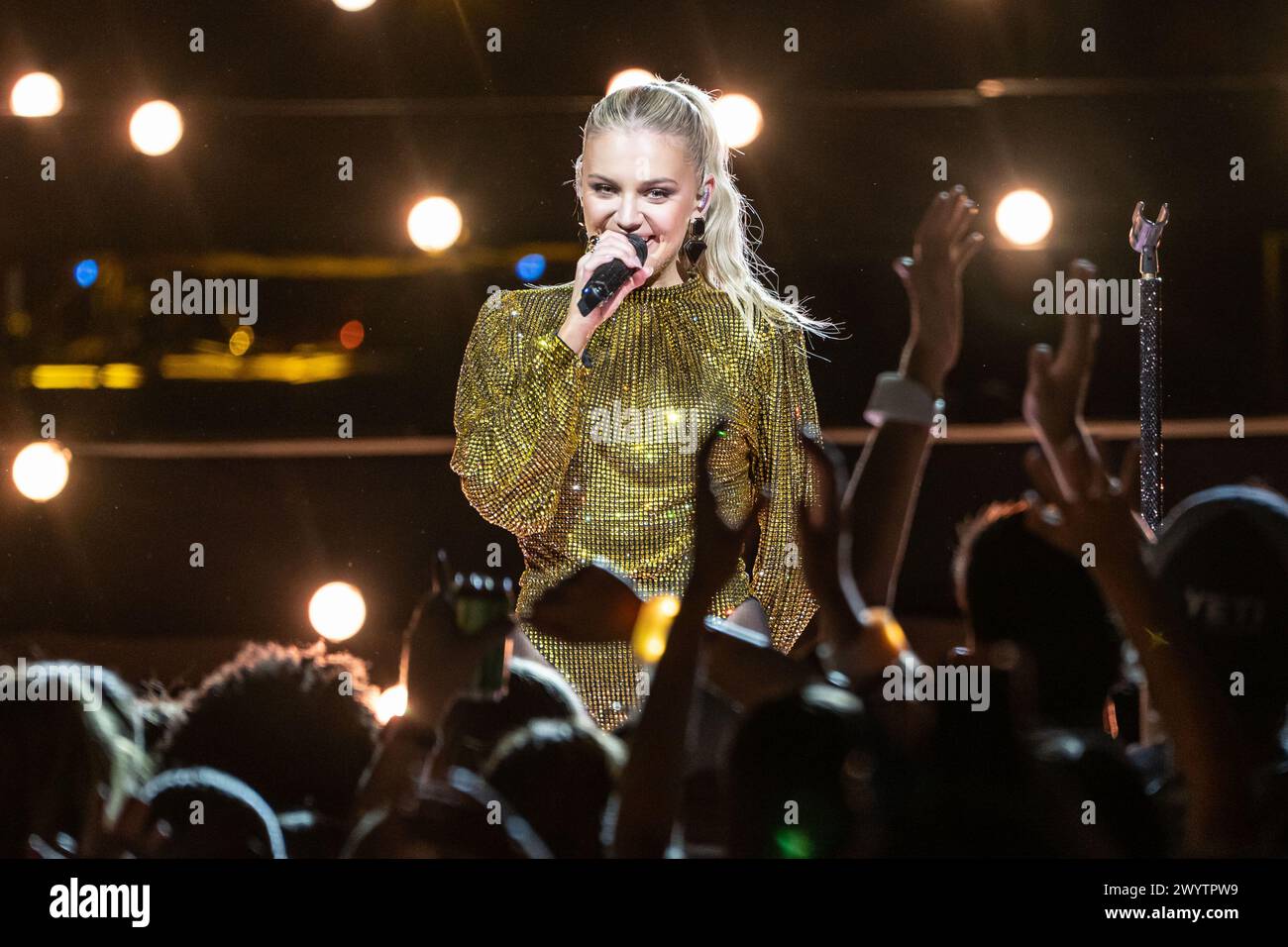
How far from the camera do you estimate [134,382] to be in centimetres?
249

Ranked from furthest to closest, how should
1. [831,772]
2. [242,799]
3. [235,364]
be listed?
[235,364], [242,799], [831,772]

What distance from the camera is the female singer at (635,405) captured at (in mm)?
2246

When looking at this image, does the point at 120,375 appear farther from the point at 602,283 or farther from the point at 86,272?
the point at 602,283

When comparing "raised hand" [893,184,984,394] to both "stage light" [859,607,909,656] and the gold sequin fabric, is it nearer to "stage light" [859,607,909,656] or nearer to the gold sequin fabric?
the gold sequin fabric

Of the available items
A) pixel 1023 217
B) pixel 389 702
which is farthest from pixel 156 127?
pixel 1023 217

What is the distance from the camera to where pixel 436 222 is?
2496mm

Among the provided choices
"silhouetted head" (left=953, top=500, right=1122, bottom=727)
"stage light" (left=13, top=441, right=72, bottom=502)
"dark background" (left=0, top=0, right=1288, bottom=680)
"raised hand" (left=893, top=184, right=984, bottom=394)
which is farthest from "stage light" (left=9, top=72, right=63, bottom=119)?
"silhouetted head" (left=953, top=500, right=1122, bottom=727)

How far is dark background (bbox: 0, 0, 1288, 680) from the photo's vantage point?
244 cm

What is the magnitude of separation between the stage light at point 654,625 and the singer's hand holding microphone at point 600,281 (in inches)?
15.3

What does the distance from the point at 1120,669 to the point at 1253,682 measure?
8.8 inches

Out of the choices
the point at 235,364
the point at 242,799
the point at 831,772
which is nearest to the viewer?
the point at 831,772
